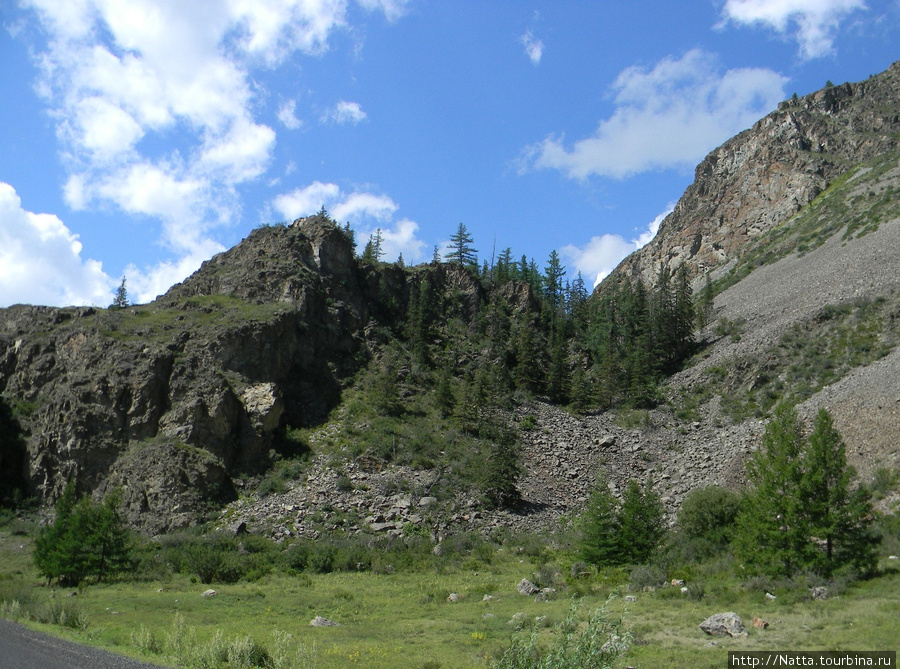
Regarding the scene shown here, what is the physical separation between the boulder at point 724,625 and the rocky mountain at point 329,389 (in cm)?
2098

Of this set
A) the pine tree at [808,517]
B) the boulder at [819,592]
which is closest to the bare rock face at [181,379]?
the pine tree at [808,517]

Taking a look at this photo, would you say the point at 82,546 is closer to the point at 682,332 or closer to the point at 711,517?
the point at 711,517

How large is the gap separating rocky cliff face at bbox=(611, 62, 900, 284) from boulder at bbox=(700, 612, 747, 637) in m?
103

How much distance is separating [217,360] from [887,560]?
166 feet

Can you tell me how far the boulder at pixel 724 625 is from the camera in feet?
57.4

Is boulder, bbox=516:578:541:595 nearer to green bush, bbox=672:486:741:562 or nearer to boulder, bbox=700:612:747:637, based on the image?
green bush, bbox=672:486:741:562

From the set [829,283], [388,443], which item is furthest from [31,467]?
[829,283]

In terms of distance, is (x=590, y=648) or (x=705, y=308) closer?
(x=590, y=648)

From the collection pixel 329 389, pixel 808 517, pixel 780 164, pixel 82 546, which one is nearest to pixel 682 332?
pixel 329 389

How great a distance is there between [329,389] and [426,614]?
40.0 m

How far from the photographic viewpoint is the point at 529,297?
285 feet

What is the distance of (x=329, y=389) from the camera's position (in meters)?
62.3

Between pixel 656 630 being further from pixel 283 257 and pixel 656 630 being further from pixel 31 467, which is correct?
pixel 283 257

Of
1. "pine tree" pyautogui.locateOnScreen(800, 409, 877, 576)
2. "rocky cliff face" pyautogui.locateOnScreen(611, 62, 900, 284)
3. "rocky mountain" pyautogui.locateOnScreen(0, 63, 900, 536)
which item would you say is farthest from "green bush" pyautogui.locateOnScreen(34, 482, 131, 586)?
"rocky cliff face" pyautogui.locateOnScreen(611, 62, 900, 284)
